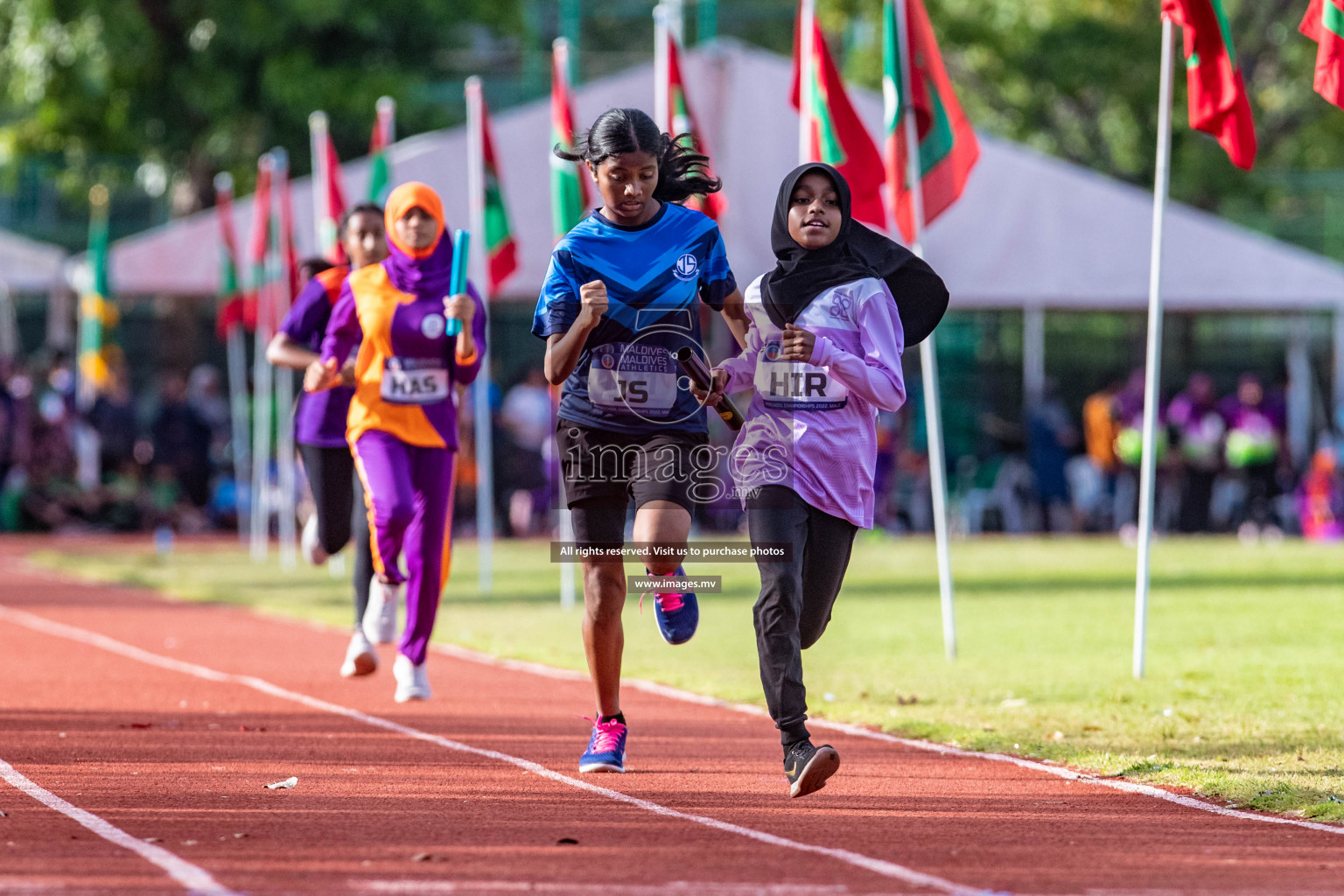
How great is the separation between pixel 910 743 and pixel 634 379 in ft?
7.92

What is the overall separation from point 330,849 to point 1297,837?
3.01 m

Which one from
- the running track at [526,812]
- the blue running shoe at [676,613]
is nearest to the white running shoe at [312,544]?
the running track at [526,812]

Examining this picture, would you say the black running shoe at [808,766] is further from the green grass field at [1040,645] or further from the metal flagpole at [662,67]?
the metal flagpole at [662,67]

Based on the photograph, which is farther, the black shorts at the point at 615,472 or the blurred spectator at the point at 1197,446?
the blurred spectator at the point at 1197,446

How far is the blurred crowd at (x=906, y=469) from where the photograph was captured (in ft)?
80.2

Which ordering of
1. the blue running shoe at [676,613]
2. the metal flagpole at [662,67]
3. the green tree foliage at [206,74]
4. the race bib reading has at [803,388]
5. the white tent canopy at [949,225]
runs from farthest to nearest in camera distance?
the green tree foliage at [206,74] < the white tent canopy at [949,225] < the metal flagpole at [662,67] < the blue running shoe at [676,613] < the race bib reading has at [803,388]

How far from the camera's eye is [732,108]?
74.3ft

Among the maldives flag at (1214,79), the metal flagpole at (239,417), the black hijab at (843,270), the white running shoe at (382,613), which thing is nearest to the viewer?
the black hijab at (843,270)

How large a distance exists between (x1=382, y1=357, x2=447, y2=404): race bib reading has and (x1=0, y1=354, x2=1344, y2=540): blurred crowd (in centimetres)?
1480

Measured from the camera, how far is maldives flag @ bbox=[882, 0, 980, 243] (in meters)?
12.3

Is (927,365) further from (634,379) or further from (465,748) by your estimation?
(634,379)

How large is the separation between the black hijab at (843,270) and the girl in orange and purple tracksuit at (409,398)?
252 cm

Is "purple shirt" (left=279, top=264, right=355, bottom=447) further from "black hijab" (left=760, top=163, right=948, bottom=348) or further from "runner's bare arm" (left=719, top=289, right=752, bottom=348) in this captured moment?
"black hijab" (left=760, top=163, right=948, bottom=348)

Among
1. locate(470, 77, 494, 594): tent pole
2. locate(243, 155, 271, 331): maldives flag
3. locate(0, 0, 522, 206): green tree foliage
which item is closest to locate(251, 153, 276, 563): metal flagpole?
locate(243, 155, 271, 331): maldives flag
